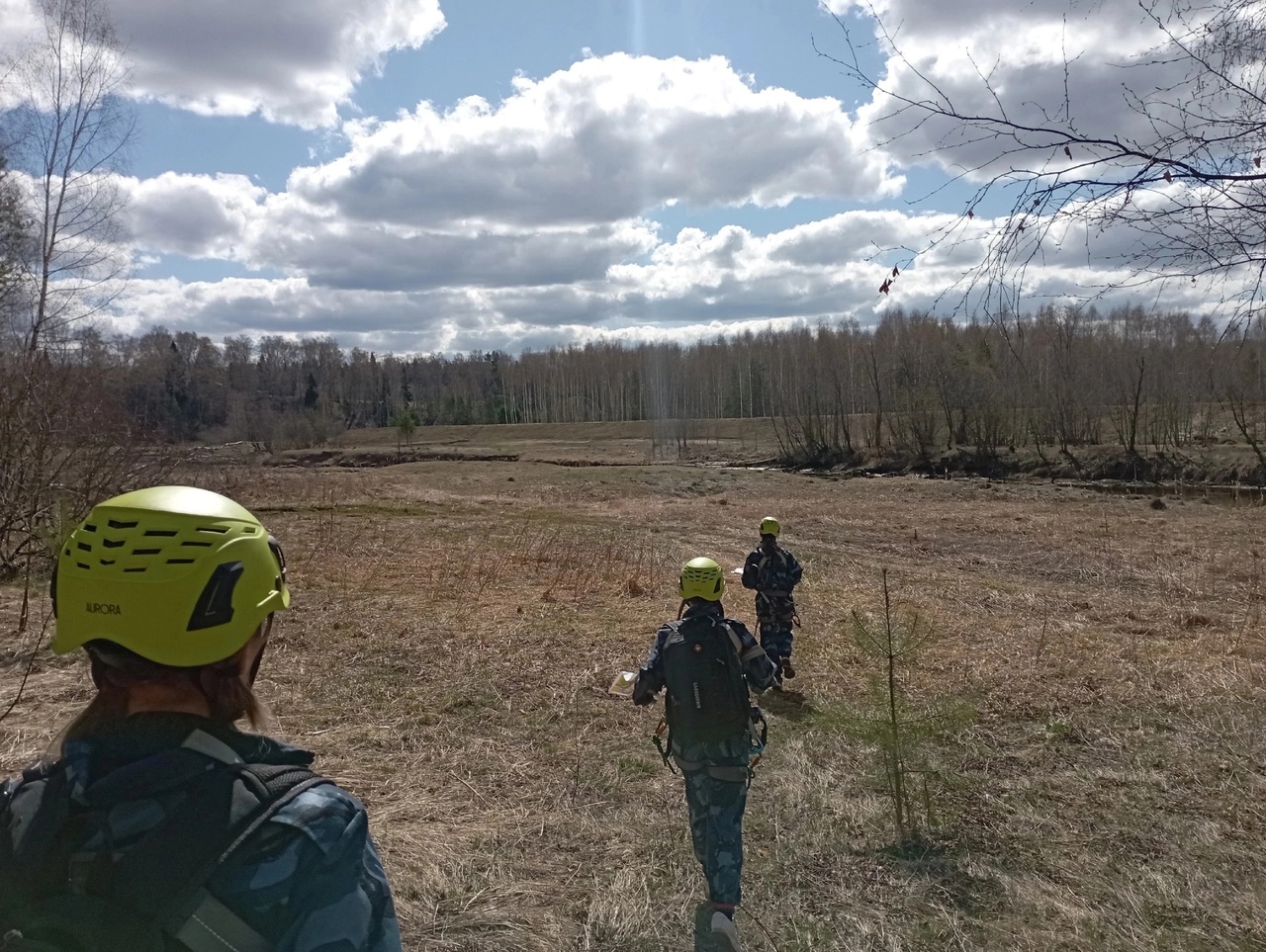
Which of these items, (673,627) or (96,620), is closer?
(96,620)

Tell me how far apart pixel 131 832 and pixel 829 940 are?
12.3 ft

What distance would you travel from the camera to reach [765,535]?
28.7ft

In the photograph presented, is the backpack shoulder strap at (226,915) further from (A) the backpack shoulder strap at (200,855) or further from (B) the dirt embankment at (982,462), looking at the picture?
(B) the dirt embankment at (982,462)

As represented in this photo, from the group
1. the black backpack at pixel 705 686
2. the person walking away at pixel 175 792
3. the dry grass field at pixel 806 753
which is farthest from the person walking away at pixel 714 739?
the person walking away at pixel 175 792

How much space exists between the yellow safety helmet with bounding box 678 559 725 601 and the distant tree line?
5.43 feet

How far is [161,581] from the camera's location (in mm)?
1417

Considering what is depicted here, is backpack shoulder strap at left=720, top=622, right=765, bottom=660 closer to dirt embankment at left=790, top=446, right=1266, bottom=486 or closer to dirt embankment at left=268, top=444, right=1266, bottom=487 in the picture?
dirt embankment at left=268, top=444, right=1266, bottom=487

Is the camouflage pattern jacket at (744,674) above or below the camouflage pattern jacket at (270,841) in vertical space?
below

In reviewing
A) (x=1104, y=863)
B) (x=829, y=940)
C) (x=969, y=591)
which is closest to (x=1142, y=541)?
(x=969, y=591)

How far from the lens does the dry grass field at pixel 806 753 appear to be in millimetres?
4395

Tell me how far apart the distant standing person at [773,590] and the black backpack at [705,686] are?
415 cm

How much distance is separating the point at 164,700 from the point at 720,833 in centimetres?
329

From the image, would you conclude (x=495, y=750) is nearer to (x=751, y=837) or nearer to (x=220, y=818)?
(x=751, y=837)

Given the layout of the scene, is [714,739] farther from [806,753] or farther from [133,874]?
[133,874]
